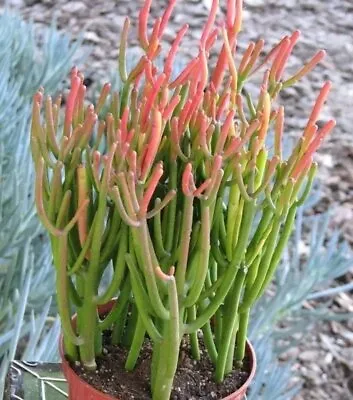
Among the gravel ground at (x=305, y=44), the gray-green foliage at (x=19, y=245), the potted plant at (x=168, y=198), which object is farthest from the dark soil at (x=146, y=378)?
the gravel ground at (x=305, y=44)

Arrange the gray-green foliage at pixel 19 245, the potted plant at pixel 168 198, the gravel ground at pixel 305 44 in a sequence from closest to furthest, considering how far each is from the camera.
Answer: the potted plant at pixel 168 198 < the gray-green foliage at pixel 19 245 < the gravel ground at pixel 305 44

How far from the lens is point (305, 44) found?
307cm

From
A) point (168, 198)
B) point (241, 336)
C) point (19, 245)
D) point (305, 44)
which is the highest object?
point (305, 44)

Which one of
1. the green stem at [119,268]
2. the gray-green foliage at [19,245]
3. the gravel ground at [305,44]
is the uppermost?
the gravel ground at [305,44]

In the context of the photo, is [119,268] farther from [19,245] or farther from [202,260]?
[19,245]

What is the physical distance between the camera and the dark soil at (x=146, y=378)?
595mm

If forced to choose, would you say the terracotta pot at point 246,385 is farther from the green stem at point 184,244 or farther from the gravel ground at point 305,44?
the gravel ground at point 305,44

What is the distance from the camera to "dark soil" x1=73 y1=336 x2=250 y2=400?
0.59 m

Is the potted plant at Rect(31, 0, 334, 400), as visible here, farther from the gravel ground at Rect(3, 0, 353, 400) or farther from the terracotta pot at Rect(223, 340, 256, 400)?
the gravel ground at Rect(3, 0, 353, 400)

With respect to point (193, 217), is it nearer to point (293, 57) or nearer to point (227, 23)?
point (227, 23)

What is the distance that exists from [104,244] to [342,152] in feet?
6.69

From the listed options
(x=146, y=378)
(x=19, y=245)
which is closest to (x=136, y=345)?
(x=146, y=378)

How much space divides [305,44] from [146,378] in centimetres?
262

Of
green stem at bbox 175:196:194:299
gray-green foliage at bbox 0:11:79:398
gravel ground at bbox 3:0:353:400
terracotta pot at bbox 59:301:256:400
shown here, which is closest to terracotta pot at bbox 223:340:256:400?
terracotta pot at bbox 59:301:256:400
